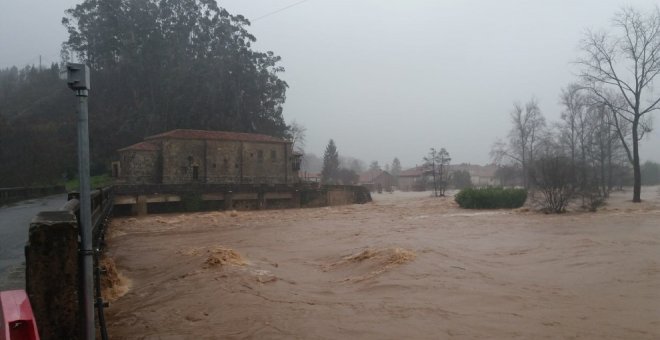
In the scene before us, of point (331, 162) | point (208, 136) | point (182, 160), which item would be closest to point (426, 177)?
point (331, 162)

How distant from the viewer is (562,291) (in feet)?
32.6

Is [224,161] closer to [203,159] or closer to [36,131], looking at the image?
[203,159]

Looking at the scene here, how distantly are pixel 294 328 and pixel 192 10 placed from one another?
2783 inches

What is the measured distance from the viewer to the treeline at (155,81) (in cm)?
6266

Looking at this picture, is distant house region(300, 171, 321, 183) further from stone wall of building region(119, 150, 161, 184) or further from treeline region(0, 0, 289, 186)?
stone wall of building region(119, 150, 161, 184)

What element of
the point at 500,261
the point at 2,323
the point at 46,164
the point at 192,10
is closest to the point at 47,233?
the point at 2,323

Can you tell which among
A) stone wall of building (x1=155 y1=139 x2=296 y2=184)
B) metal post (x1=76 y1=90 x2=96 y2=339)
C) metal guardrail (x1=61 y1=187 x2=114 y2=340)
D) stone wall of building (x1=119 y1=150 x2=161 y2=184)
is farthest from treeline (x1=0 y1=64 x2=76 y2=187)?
metal post (x1=76 y1=90 x2=96 y2=339)

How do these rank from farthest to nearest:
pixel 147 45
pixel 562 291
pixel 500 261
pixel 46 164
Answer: pixel 147 45 → pixel 46 164 → pixel 500 261 → pixel 562 291

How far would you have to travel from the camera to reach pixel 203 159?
175 ft

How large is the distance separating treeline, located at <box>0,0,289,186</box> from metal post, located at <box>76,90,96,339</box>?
187 feet

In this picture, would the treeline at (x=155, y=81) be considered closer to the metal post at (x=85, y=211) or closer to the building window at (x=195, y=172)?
the building window at (x=195, y=172)

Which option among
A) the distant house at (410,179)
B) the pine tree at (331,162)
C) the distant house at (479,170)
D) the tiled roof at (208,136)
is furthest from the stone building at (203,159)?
the distant house at (479,170)

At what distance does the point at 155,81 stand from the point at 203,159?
19.0 meters

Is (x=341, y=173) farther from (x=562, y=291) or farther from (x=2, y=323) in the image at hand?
(x=2, y=323)
